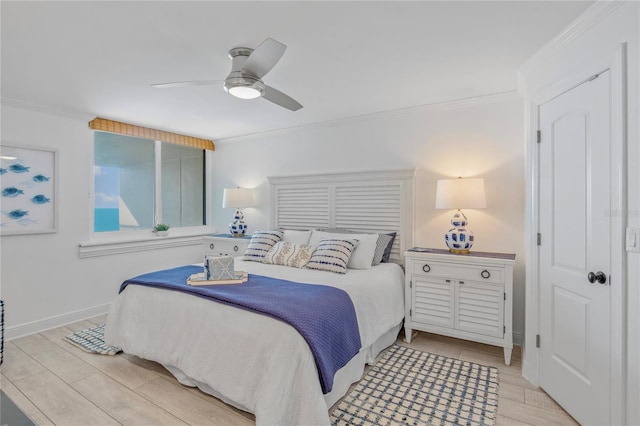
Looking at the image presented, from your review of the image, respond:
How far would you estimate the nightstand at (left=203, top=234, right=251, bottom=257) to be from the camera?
4.43 metres

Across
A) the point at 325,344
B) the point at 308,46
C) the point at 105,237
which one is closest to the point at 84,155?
the point at 105,237

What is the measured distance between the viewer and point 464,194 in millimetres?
2943

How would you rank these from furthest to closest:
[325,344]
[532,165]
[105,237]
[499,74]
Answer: [105,237] < [499,74] < [532,165] < [325,344]

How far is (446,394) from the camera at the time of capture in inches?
87.4

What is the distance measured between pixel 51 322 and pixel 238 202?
245 cm

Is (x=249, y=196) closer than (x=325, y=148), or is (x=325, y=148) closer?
(x=325, y=148)

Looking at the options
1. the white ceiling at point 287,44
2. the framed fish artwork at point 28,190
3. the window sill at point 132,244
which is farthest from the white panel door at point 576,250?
the framed fish artwork at point 28,190

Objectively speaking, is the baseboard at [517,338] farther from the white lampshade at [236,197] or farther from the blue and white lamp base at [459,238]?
the white lampshade at [236,197]

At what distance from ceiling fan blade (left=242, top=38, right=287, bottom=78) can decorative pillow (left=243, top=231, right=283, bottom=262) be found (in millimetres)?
2010

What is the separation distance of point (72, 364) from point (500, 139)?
169 inches

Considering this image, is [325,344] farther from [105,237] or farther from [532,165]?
[105,237]

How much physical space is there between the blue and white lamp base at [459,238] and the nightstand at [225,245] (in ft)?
8.39

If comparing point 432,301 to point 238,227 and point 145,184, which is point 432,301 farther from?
point 145,184

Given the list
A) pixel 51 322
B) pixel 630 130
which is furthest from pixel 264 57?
A: pixel 51 322
